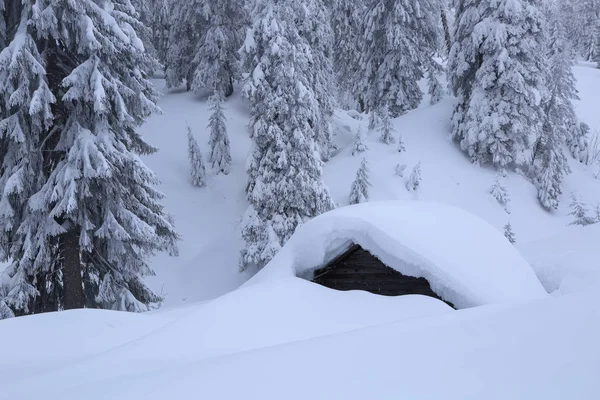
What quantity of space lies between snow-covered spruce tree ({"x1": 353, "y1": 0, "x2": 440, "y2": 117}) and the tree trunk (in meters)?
17.3

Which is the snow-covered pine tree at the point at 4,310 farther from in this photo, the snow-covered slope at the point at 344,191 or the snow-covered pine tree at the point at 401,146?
the snow-covered pine tree at the point at 401,146

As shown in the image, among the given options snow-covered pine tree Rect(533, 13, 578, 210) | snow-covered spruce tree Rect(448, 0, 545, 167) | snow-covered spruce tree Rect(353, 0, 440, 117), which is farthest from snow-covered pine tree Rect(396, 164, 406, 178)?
snow-covered pine tree Rect(533, 13, 578, 210)

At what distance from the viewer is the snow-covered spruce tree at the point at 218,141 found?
61.3 ft

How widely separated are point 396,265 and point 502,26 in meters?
15.2

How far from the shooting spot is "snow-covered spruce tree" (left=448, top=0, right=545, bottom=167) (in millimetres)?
16797

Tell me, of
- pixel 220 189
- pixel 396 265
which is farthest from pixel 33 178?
pixel 220 189

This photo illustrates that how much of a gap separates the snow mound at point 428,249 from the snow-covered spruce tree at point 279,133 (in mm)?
5951

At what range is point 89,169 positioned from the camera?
22.2 ft

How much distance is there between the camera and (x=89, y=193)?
695cm

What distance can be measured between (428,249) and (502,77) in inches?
557

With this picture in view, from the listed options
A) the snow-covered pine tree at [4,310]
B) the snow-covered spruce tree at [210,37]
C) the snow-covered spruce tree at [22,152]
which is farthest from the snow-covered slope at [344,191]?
the snow-covered pine tree at [4,310]

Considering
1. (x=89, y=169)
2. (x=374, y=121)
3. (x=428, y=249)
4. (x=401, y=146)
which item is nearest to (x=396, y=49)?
(x=374, y=121)

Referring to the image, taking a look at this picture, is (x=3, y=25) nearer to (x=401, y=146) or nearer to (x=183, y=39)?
(x=401, y=146)

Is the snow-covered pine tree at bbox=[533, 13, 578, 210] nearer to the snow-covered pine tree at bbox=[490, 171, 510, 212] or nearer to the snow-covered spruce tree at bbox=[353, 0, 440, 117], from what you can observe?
the snow-covered pine tree at bbox=[490, 171, 510, 212]
